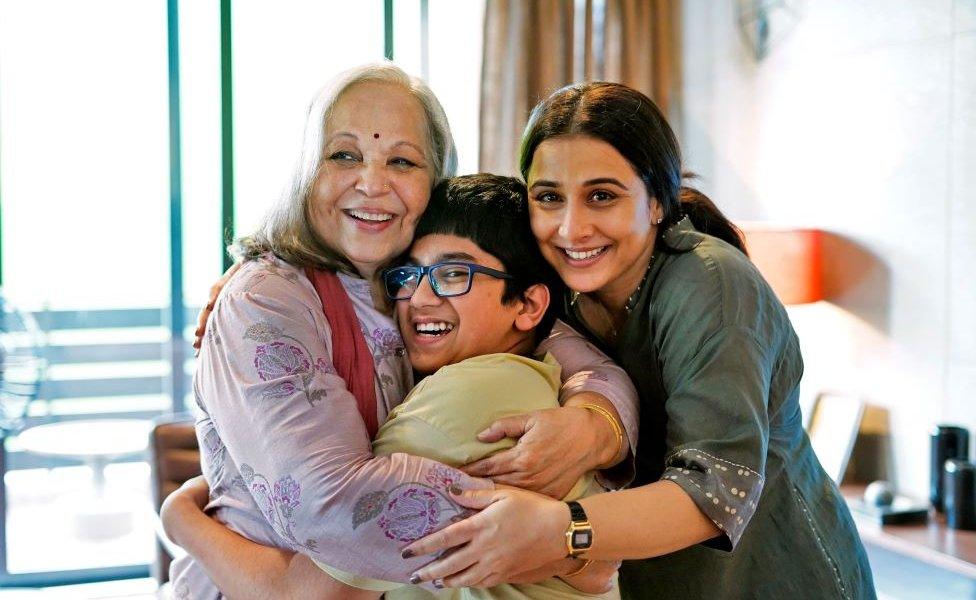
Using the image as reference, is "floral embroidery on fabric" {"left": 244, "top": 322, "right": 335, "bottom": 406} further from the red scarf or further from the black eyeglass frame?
the black eyeglass frame

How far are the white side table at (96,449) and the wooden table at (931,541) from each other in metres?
3.05

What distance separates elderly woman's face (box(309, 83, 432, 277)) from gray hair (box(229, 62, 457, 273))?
1 centimetres

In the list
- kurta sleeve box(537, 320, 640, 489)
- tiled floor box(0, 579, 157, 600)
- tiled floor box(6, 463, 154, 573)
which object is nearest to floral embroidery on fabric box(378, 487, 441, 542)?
kurta sleeve box(537, 320, 640, 489)

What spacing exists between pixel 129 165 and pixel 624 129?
3.48 m

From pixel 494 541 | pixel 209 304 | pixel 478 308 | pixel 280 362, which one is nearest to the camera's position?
pixel 494 541

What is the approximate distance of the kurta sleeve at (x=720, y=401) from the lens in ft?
4.40

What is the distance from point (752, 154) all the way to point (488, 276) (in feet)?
9.63

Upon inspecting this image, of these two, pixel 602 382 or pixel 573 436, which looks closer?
pixel 573 436

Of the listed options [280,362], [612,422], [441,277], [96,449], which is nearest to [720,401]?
[612,422]

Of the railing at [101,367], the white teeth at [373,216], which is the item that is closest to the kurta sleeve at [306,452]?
the white teeth at [373,216]

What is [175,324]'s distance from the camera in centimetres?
440

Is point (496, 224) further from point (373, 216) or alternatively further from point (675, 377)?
point (675, 377)

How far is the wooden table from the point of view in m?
2.69

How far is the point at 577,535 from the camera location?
4.10 feet
